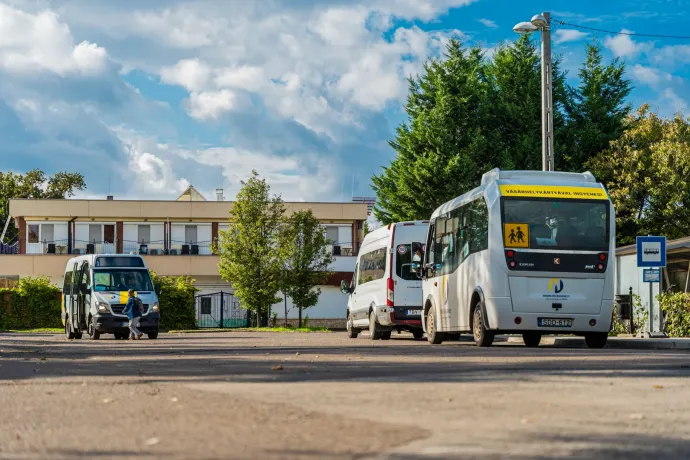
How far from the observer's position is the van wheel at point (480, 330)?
72.6ft

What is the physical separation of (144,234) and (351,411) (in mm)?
70378

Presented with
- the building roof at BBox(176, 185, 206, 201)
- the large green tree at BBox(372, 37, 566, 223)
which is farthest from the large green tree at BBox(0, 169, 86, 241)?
the large green tree at BBox(372, 37, 566, 223)

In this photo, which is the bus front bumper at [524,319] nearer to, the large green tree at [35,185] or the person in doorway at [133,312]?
the person in doorway at [133,312]

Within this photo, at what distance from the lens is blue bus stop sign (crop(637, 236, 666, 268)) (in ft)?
82.8

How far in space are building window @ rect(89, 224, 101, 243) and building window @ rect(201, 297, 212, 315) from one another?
10.3m

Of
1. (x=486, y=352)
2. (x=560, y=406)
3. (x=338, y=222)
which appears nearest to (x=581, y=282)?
(x=486, y=352)

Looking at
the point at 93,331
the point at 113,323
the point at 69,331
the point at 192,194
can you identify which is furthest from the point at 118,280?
the point at 192,194

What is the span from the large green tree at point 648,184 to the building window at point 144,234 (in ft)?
114

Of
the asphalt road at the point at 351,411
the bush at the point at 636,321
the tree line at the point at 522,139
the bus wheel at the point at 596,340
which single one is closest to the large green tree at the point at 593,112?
the tree line at the point at 522,139

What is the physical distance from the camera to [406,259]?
Result: 3002 cm

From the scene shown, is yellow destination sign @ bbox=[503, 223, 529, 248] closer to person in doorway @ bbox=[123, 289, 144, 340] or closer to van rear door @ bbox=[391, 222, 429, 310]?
van rear door @ bbox=[391, 222, 429, 310]

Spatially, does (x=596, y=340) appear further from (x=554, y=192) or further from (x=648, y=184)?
(x=648, y=184)

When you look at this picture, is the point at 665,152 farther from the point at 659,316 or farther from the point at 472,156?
the point at 659,316

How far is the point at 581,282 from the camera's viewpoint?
2175 cm
